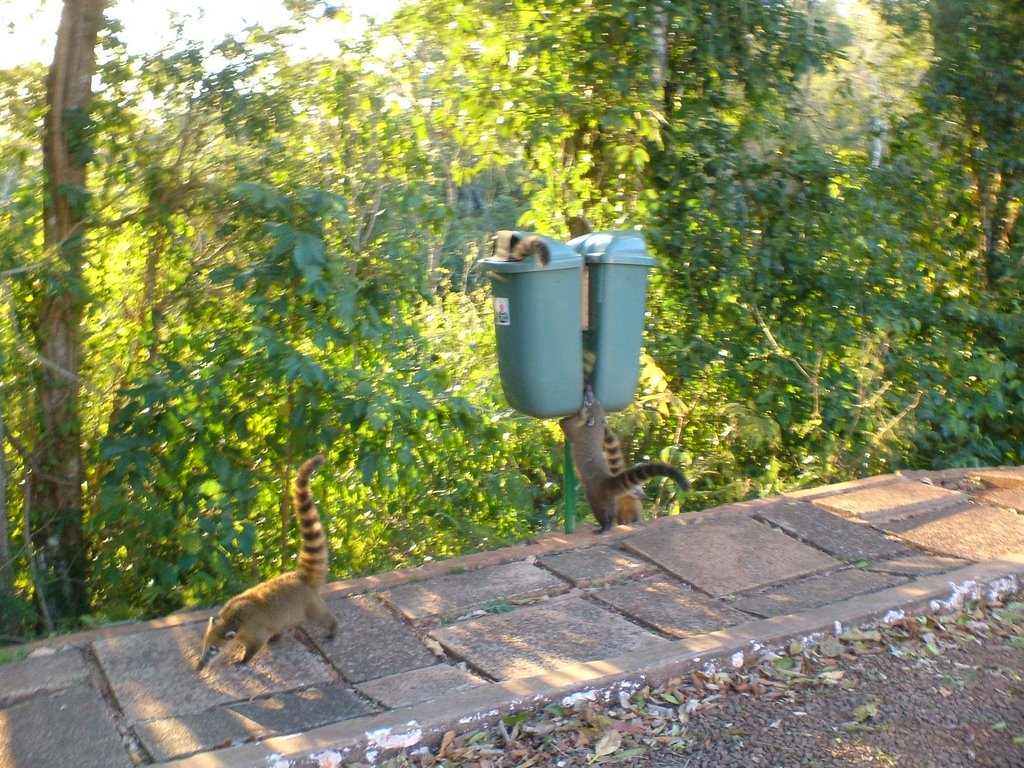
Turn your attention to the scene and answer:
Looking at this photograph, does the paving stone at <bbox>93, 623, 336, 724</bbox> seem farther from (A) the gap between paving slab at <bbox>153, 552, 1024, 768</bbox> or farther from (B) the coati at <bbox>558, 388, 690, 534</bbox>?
(B) the coati at <bbox>558, 388, 690, 534</bbox>

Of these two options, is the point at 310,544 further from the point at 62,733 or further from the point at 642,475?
the point at 642,475

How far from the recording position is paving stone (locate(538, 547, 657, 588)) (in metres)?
Answer: 4.87

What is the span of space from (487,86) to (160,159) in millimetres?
2757

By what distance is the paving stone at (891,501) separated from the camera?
583 cm

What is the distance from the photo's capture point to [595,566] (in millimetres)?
5023

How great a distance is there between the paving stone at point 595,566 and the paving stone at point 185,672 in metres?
1.36

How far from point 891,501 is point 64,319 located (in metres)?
4.86

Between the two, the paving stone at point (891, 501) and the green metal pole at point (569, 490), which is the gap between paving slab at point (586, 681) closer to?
the paving stone at point (891, 501)

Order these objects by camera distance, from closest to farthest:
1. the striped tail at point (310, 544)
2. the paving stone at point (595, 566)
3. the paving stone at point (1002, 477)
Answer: the striped tail at point (310, 544) → the paving stone at point (595, 566) → the paving stone at point (1002, 477)

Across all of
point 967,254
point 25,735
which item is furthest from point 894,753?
point 967,254

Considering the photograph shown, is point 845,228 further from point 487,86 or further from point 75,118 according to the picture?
point 75,118

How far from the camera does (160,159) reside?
570 cm

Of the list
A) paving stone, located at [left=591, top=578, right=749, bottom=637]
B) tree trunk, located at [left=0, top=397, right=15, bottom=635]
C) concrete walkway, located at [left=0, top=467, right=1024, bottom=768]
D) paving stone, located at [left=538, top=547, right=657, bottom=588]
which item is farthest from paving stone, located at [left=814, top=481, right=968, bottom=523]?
tree trunk, located at [left=0, top=397, right=15, bottom=635]

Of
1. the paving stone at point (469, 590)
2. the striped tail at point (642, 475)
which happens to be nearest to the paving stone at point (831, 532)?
the striped tail at point (642, 475)
